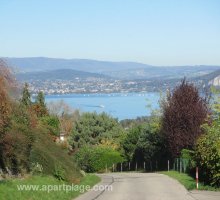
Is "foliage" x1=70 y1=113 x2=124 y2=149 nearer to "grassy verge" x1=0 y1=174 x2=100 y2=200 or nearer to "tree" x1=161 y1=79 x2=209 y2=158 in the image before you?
"tree" x1=161 y1=79 x2=209 y2=158

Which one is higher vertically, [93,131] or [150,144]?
[150,144]

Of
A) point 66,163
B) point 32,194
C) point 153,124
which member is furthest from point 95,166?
point 32,194

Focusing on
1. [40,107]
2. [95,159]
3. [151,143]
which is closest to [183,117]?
[151,143]

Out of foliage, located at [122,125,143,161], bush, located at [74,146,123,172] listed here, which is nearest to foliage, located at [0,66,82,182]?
bush, located at [74,146,123,172]

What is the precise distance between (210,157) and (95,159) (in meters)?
34.1

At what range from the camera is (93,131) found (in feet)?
224

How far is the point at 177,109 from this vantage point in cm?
3912

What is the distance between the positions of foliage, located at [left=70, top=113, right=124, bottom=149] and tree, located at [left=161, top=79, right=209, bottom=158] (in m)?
27.3

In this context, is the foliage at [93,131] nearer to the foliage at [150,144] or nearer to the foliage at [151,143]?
the foliage at [150,144]

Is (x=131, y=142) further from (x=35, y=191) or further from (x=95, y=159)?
(x=35, y=191)

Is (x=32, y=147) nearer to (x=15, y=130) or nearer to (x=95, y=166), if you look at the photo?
(x=15, y=130)

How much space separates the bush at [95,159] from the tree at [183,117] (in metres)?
17.6

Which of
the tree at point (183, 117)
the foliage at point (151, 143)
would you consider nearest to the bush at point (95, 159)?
the foliage at point (151, 143)

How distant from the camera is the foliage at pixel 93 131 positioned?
67.5 meters
